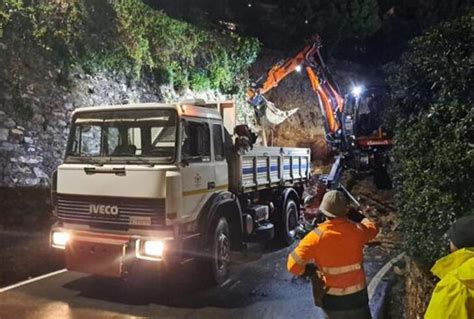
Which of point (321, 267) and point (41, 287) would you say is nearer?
point (321, 267)

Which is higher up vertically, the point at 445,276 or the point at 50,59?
the point at 50,59

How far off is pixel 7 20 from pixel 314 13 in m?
14.6

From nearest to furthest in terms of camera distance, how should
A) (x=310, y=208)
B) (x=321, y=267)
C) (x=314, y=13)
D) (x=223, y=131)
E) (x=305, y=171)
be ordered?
1. (x=321, y=267)
2. (x=223, y=131)
3. (x=310, y=208)
4. (x=305, y=171)
5. (x=314, y=13)

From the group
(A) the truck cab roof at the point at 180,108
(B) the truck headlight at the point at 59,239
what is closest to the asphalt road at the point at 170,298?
(B) the truck headlight at the point at 59,239

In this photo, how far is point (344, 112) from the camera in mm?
14336

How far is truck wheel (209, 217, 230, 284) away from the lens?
6.48 meters

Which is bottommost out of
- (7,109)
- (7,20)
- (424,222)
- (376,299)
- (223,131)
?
(376,299)

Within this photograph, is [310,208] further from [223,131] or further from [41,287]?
[41,287]

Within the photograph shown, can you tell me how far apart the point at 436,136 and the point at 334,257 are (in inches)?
88.2

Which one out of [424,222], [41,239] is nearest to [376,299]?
[424,222]

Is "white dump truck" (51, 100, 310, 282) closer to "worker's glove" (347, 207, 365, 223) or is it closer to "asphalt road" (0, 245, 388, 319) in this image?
"asphalt road" (0, 245, 388, 319)

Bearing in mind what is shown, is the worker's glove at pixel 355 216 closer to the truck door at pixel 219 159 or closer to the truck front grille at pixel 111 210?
the truck front grille at pixel 111 210

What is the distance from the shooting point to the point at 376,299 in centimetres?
606

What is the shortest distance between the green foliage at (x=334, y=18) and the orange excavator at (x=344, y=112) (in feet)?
21.5
